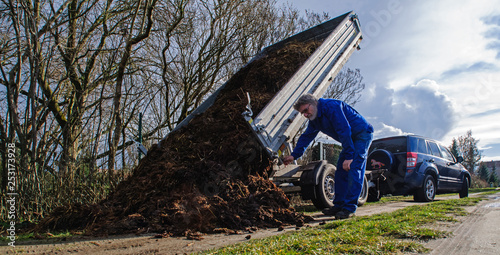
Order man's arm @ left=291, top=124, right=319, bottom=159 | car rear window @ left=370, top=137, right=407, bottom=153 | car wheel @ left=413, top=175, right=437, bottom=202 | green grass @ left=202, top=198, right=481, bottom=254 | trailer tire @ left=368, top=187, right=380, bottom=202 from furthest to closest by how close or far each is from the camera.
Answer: car rear window @ left=370, top=137, right=407, bottom=153 → car wheel @ left=413, top=175, right=437, bottom=202 → trailer tire @ left=368, top=187, right=380, bottom=202 → man's arm @ left=291, top=124, right=319, bottom=159 → green grass @ left=202, top=198, right=481, bottom=254

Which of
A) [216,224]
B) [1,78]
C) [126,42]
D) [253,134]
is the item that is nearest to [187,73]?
[126,42]

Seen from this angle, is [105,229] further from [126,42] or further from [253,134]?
[126,42]

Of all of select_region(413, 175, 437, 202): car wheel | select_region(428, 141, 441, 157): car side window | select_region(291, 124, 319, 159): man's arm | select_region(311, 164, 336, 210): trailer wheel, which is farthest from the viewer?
select_region(428, 141, 441, 157): car side window

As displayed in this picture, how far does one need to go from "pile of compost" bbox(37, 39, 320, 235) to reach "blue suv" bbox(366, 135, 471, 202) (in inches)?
129

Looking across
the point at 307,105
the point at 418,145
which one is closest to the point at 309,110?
the point at 307,105

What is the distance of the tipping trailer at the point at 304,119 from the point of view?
4.41 m

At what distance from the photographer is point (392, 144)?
779cm

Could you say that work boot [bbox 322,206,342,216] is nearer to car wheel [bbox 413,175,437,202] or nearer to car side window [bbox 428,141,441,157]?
car wheel [bbox 413,175,437,202]

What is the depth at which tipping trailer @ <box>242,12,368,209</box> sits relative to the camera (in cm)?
441

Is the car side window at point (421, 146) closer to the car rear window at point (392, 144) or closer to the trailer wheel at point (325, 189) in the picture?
the car rear window at point (392, 144)

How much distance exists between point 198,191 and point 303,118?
2016mm

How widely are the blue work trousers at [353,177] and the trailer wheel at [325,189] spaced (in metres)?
0.41

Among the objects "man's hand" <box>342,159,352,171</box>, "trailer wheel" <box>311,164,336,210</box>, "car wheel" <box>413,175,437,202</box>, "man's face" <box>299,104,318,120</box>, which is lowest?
"car wheel" <box>413,175,437,202</box>

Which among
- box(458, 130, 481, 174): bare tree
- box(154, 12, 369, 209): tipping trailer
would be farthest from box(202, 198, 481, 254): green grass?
box(458, 130, 481, 174): bare tree
